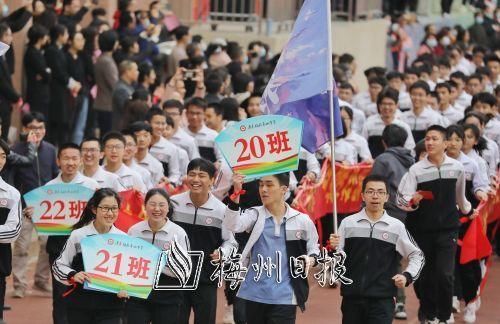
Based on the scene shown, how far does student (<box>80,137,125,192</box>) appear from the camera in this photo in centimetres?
1336

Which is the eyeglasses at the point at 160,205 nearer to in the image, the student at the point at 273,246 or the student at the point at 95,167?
the student at the point at 273,246

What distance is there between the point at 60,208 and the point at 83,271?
1.67m

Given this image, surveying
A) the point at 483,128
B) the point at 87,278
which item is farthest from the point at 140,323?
the point at 483,128

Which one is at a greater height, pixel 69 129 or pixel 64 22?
pixel 64 22

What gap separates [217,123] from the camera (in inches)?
650

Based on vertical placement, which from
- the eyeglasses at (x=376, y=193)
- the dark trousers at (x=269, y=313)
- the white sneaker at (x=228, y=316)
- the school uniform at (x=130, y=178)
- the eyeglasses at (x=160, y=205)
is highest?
the eyeglasses at (x=376, y=193)

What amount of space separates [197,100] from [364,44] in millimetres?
15131

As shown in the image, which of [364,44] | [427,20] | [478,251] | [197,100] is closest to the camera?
[478,251]

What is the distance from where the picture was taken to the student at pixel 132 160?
1429cm

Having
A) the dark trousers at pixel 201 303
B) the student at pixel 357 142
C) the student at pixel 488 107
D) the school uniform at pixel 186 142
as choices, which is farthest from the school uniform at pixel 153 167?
the student at pixel 488 107

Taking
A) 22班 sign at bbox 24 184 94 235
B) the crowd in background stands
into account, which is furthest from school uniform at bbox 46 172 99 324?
the crowd in background stands

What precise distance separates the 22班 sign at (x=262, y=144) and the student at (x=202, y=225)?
1.71 ft

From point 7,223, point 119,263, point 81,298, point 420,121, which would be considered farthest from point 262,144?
point 420,121

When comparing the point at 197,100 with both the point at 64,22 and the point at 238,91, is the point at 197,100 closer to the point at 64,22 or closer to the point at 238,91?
the point at 238,91
